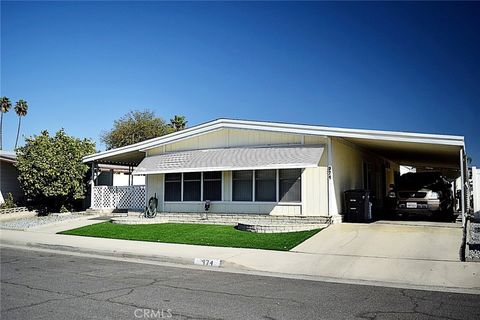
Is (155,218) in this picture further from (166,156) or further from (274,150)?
(274,150)

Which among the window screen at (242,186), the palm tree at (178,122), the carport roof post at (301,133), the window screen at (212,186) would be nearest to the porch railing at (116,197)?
the carport roof post at (301,133)

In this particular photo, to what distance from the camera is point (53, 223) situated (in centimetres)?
1956

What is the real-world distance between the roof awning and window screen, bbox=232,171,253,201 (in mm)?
897

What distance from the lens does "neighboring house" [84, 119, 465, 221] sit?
15891 millimetres

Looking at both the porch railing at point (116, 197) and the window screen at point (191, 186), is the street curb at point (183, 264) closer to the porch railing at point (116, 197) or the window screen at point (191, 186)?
the window screen at point (191, 186)

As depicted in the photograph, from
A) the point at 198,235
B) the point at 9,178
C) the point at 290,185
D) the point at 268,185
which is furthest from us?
the point at 9,178

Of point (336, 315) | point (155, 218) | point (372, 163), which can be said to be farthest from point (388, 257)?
point (372, 163)

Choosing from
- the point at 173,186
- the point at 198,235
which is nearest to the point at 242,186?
the point at 173,186

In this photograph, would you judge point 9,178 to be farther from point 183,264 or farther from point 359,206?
point 359,206

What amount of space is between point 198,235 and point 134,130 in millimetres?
34958

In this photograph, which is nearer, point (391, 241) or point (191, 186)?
point (391, 241)

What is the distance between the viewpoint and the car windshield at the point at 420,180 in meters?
16.3

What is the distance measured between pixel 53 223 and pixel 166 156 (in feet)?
19.2

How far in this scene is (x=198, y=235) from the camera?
14.5 metres
